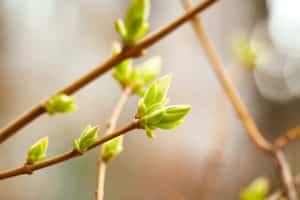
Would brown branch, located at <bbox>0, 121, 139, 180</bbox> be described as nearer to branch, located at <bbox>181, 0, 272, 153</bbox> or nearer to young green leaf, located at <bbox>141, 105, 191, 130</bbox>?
young green leaf, located at <bbox>141, 105, 191, 130</bbox>

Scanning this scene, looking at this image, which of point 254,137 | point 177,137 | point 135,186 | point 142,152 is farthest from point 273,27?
point 254,137

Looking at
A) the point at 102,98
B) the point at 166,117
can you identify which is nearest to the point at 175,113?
the point at 166,117

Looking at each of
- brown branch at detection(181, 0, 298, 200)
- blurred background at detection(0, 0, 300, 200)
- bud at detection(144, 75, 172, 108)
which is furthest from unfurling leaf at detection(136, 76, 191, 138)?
blurred background at detection(0, 0, 300, 200)

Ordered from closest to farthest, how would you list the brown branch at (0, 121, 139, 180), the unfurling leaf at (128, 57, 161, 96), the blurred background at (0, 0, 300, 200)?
1. the brown branch at (0, 121, 139, 180)
2. the unfurling leaf at (128, 57, 161, 96)
3. the blurred background at (0, 0, 300, 200)

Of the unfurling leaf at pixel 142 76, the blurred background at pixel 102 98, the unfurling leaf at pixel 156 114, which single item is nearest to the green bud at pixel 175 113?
the unfurling leaf at pixel 156 114

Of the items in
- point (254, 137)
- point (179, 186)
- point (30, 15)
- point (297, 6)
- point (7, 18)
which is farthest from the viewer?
Result: point (297, 6)

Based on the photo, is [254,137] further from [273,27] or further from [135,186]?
[273,27]
